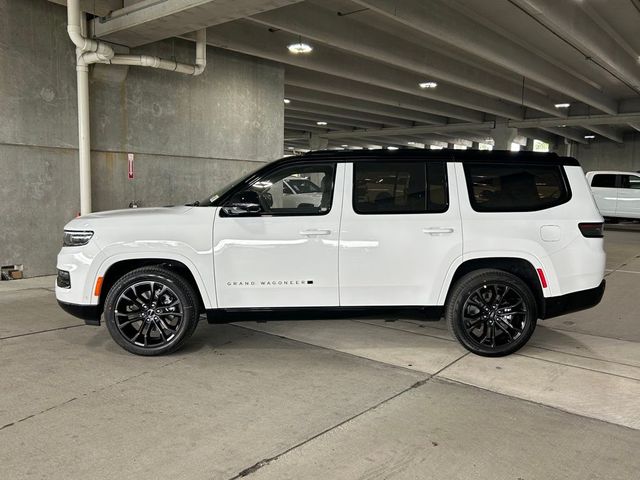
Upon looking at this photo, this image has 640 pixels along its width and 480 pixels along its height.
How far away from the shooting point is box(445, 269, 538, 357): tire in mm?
4754

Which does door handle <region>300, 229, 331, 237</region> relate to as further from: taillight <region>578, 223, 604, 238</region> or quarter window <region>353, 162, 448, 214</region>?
taillight <region>578, 223, 604, 238</region>

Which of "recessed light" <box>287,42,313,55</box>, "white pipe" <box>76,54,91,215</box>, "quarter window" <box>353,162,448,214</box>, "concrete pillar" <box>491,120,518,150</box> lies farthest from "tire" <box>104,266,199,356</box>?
"concrete pillar" <box>491,120,518,150</box>

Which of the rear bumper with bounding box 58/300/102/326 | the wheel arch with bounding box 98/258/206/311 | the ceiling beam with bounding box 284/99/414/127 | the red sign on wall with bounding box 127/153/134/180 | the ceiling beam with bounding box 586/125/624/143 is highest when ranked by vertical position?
the ceiling beam with bounding box 586/125/624/143

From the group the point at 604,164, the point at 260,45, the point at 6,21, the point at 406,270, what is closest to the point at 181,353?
the point at 406,270

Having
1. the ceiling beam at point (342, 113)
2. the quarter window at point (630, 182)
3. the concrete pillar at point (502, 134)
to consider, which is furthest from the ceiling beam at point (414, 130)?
the quarter window at point (630, 182)

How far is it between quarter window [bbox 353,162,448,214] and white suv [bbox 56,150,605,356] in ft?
0.03

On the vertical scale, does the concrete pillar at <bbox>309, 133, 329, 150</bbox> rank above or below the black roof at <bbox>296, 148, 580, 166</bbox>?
above

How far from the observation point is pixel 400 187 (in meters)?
4.79

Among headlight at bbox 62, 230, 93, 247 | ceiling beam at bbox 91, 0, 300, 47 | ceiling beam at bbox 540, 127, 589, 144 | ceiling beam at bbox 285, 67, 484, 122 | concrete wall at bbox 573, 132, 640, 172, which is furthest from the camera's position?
concrete wall at bbox 573, 132, 640, 172

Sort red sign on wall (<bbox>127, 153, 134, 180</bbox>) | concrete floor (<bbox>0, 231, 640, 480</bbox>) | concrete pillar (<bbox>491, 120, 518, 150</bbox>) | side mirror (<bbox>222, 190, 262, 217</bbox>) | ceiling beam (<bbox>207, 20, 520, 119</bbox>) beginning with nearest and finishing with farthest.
Answer: concrete floor (<bbox>0, 231, 640, 480</bbox>)
side mirror (<bbox>222, 190, 262, 217</bbox>)
red sign on wall (<bbox>127, 153, 134, 180</bbox>)
ceiling beam (<bbox>207, 20, 520, 119</bbox>)
concrete pillar (<bbox>491, 120, 518, 150</bbox>)

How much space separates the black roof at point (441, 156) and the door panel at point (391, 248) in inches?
6.6

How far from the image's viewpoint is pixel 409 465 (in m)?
2.99

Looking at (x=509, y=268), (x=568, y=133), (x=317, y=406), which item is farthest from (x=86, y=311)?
(x=568, y=133)

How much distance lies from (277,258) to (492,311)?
2030mm
